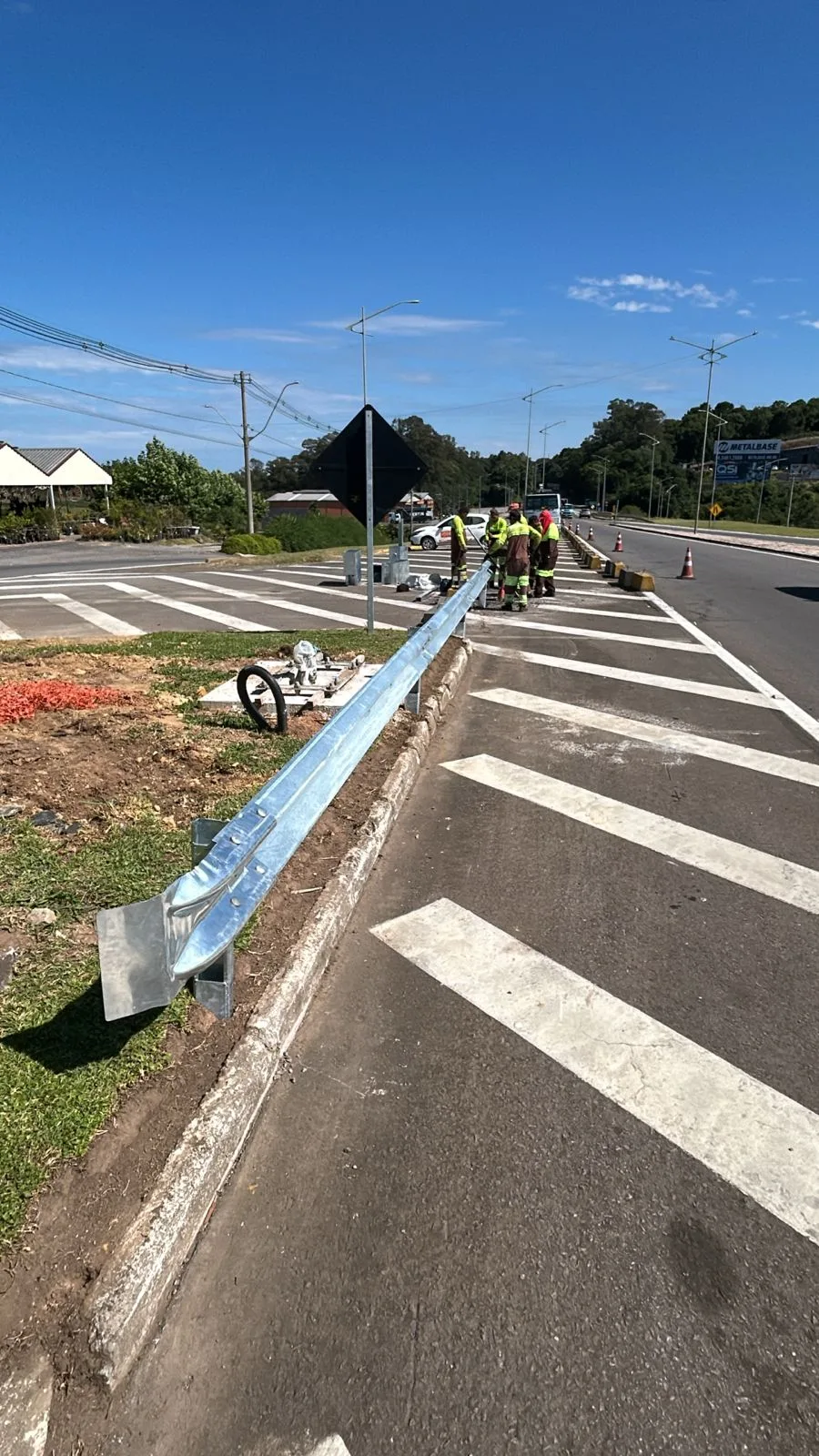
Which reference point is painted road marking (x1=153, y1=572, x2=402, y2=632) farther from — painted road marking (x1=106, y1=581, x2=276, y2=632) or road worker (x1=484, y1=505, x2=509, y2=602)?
road worker (x1=484, y1=505, x2=509, y2=602)

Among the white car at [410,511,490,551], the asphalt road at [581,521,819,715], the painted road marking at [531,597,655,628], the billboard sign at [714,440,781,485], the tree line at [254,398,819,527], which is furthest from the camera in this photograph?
the tree line at [254,398,819,527]

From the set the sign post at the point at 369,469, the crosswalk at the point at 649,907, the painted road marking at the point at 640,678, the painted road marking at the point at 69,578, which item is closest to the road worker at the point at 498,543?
the painted road marking at the point at 640,678

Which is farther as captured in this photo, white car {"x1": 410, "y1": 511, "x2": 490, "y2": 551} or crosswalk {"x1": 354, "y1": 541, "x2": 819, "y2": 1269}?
white car {"x1": 410, "y1": 511, "x2": 490, "y2": 551}

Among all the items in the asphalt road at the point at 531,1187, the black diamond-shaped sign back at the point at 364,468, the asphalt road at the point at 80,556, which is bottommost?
the asphalt road at the point at 80,556

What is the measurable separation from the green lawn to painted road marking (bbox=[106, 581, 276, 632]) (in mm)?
6103

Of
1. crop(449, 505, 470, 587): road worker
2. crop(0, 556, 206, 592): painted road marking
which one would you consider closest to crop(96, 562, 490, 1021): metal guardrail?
crop(449, 505, 470, 587): road worker

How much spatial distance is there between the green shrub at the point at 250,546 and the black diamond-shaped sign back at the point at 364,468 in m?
24.5

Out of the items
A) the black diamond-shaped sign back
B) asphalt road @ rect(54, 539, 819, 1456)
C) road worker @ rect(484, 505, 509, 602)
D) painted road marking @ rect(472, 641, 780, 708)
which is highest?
the black diamond-shaped sign back

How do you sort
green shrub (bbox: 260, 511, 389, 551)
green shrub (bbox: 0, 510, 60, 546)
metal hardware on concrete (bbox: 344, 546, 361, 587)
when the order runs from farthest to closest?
green shrub (bbox: 0, 510, 60, 546)
green shrub (bbox: 260, 511, 389, 551)
metal hardware on concrete (bbox: 344, 546, 361, 587)

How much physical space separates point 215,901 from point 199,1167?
2.52 ft

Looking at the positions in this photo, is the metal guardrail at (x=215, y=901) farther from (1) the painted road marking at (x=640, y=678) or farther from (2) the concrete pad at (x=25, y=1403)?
(1) the painted road marking at (x=640, y=678)

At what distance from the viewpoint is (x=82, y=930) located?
3.63 m

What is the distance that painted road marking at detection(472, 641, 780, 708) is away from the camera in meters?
8.76

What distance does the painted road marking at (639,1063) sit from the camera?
2629 millimetres
